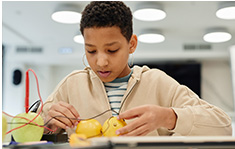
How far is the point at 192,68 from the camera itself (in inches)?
238

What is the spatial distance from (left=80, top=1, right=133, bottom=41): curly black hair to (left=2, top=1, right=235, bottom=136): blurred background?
295 cm

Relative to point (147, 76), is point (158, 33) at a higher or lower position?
higher

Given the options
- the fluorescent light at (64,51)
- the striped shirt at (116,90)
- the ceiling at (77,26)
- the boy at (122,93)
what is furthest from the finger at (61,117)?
the fluorescent light at (64,51)

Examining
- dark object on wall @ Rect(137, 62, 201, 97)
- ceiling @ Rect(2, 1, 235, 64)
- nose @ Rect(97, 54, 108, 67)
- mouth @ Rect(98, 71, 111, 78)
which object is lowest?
mouth @ Rect(98, 71, 111, 78)

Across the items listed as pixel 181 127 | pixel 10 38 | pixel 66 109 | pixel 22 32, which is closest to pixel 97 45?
pixel 66 109

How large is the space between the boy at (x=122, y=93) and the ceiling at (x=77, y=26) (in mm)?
2751

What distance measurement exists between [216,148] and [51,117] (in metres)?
0.52

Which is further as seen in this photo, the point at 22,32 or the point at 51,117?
the point at 22,32

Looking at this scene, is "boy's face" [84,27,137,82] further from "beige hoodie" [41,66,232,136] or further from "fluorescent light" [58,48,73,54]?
"fluorescent light" [58,48,73,54]

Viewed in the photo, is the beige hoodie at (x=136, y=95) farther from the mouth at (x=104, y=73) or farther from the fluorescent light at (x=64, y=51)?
the fluorescent light at (x=64, y=51)

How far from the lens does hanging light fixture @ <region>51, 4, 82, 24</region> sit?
3.57 meters

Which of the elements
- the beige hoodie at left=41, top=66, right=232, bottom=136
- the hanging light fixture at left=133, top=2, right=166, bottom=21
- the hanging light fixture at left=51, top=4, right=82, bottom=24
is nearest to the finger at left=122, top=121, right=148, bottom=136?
the beige hoodie at left=41, top=66, right=232, bottom=136

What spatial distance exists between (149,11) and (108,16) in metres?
2.68

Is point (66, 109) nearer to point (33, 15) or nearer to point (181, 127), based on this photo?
point (181, 127)
